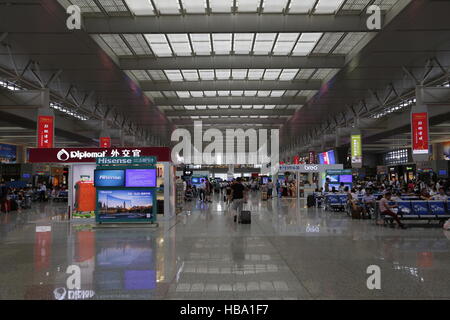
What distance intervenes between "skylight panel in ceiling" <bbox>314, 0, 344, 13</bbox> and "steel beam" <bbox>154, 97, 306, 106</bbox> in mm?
Answer: 15255

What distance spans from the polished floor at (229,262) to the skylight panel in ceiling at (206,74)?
1286 cm

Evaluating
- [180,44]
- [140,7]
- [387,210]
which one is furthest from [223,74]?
[387,210]

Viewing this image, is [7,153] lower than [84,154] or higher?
higher

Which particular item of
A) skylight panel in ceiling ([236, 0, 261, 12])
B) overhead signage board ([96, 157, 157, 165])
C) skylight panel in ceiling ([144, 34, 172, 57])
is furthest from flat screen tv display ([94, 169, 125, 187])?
skylight panel in ceiling ([236, 0, 261, 12])

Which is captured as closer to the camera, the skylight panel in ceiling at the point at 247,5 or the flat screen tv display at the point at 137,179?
the flat screen tv display at the point at 137,179

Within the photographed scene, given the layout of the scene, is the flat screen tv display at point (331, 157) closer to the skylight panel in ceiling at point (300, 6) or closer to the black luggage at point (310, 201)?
the black luggage at point (310, 201)

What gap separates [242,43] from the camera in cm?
1884

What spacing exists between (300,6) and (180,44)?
244 inches

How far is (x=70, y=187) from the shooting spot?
55.0 feet

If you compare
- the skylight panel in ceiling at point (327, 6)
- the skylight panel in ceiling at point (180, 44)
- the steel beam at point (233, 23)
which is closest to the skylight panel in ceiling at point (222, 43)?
the skylight panel in ceiling at point (180, 44)

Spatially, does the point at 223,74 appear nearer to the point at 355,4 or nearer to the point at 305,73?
the point at 305,73

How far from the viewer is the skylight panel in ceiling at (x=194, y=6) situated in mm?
14623

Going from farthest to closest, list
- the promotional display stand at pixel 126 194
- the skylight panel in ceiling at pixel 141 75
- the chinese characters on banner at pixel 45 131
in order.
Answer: the skylight panel in ceiling at pixel 141 75, the chinese characters on banner at pixel 45 131, the promotional display stand at pixel 126 194

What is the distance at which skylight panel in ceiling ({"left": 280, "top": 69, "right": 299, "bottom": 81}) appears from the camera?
23547 mm
